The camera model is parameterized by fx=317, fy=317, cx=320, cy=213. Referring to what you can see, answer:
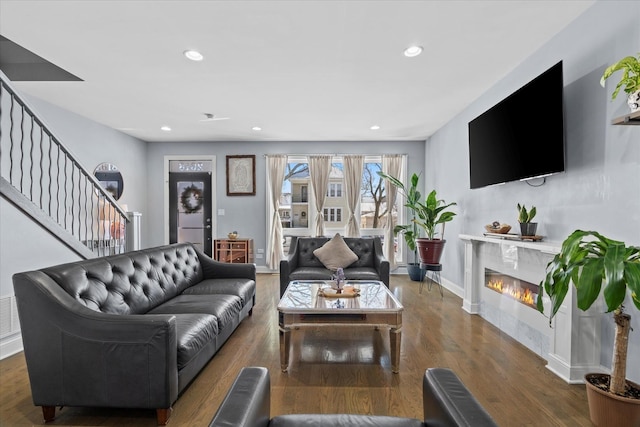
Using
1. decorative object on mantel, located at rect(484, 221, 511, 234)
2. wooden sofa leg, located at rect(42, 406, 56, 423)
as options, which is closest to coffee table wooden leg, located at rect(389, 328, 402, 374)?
decorative object on mantel, located at rect(484, 221, 511, 234)

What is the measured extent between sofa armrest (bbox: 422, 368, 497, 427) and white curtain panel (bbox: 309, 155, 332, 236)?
5.17 meters

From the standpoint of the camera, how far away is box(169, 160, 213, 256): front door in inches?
256

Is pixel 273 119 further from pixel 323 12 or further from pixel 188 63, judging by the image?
pixel 323 12

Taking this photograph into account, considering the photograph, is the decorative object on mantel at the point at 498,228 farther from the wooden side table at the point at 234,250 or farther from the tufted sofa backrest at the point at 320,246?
the wooden side table at the point at 234,250

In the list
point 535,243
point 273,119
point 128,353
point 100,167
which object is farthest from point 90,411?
point 100,167

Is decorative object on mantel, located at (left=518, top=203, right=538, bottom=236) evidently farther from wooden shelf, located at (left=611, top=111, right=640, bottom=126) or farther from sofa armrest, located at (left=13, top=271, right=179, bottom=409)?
sofa armrest, located at (left=13, top=271, right=179, bottom=409)

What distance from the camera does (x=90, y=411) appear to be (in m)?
1.93

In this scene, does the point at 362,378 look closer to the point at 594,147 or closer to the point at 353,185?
the point at 594,147

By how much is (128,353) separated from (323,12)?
255 cm

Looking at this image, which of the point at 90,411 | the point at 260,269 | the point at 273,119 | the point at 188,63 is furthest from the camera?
the point at 260,269

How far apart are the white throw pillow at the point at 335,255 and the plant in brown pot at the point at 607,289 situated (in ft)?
8.62

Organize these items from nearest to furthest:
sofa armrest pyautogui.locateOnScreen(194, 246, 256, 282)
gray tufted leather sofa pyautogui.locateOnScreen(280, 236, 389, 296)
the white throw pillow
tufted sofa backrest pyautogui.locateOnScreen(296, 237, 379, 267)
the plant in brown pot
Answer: the plant in brown pot, sofa armrest pyautogui.locateOnScreen(194, 246, 256, 282), gray tufted leather sofa pyautogui.locateOnScreen(280, 236, 389, 296), the white throw pillow, tufted sofa backrest pyautogui.locateOnScreen(296, 237, 379, 267)

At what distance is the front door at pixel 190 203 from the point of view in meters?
6.51

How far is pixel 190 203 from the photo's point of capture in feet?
21.5
